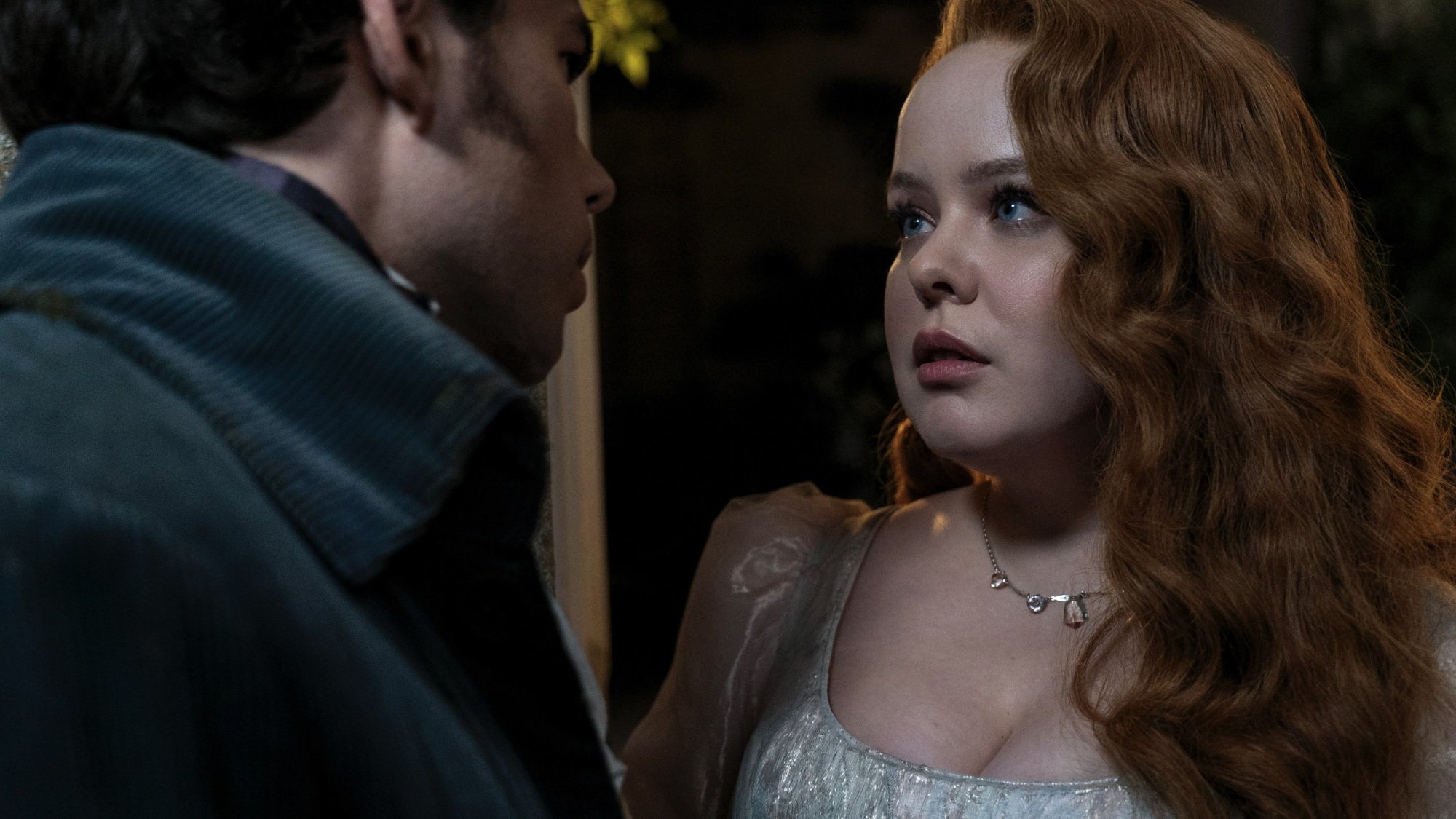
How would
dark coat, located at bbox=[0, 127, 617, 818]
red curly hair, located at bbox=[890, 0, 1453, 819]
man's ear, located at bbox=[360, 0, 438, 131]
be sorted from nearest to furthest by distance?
dark coat, located at bbox=[0, 127, 617, 818] < man's ear, located at bbox=[360, 0, 438, 131] < red curly hair, located at bbox=[890, 0, 1453, 819]

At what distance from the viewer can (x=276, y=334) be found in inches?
31.9

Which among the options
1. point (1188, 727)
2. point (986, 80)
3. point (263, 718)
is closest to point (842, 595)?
point (1188, 727)

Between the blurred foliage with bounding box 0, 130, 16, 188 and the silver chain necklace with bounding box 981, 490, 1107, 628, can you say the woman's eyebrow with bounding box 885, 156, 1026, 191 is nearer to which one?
the silver chain necklace with bounding box 981, 490, 1107, 628

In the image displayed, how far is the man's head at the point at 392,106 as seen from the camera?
2.86 ft

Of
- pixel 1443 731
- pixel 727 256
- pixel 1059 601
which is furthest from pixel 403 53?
pixel 727 256

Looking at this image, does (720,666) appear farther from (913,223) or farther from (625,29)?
(625,29)

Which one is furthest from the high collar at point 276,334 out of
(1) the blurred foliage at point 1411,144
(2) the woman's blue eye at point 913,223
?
(1) the blurred foliage at point 1411,144

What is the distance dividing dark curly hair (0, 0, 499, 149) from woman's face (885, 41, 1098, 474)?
2.74 ft

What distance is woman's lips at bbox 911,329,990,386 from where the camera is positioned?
1.54 m

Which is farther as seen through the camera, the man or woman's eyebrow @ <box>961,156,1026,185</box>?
woman's eyebrow @ <box>961,156,1026,185</box>

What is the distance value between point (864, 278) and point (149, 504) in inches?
165

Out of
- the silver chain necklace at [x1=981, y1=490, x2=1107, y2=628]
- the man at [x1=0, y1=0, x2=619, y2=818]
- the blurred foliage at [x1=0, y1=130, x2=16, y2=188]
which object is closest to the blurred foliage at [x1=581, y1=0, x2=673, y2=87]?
the silver chain necklace at [x1=981, y1=490, x2=1107, y2=628]

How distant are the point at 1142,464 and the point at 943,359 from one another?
25 centimetres

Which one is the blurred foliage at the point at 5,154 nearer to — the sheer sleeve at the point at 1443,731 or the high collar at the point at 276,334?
the high collar at the point at 276,334
